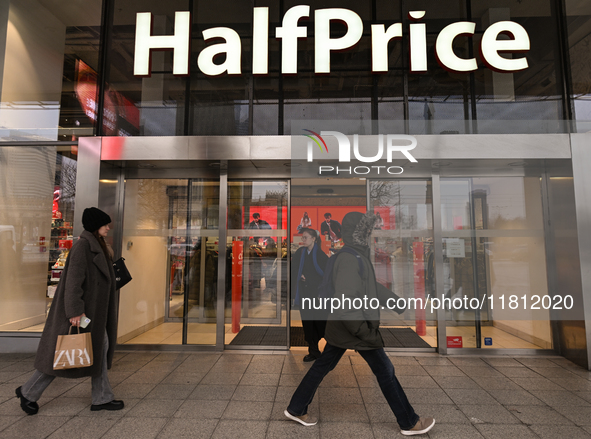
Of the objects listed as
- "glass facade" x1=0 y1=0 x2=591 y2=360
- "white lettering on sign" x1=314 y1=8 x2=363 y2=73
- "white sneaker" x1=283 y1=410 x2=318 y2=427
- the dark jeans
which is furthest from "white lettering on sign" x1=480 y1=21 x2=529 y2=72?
"white sneaker" x1=283 y1=410 x2=318 y2=427

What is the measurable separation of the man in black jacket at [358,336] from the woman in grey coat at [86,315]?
1.70 metres

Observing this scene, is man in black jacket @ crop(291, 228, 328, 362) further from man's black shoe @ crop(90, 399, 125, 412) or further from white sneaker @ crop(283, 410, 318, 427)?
man's black shoe @ crop(90, 399, 125, 412)

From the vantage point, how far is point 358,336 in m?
2.76

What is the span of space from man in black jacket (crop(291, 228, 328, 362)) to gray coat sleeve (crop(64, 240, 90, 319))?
2.46 m

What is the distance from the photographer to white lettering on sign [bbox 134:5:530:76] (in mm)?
5031

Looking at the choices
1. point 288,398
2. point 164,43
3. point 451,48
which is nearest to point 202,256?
point 288,398

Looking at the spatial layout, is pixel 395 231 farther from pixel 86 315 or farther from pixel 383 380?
pixel 86 315

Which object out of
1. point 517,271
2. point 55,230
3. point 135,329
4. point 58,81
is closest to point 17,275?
point 55,230

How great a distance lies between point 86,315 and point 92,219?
840 mm

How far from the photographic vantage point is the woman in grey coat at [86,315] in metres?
3.03

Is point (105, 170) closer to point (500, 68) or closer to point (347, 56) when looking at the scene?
point (347, 56)

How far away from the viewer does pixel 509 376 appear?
414 centimetres

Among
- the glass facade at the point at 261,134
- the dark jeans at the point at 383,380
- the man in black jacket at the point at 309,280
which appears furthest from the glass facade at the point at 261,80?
the dark jeans at the point at 383,380

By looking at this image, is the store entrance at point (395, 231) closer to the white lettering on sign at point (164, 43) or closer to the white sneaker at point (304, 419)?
the white sneaker at point (304, 419)
